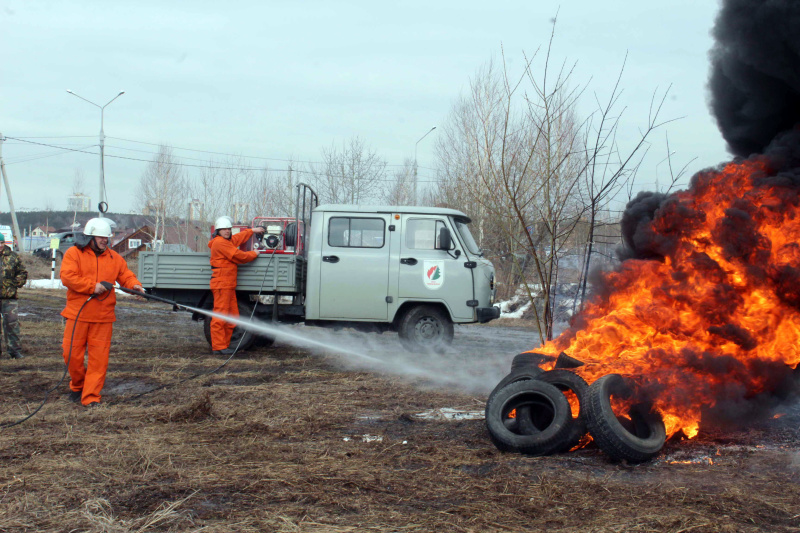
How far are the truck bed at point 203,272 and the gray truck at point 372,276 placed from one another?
2 cm

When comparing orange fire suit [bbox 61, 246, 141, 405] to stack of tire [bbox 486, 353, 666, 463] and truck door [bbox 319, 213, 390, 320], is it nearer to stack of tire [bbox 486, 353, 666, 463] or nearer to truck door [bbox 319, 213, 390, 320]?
truck door [bbox 319, 213, 390, 320]

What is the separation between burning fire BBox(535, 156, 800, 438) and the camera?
5172 millimetres

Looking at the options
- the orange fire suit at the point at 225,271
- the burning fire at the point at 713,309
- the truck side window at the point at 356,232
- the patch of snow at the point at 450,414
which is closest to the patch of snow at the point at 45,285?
the orange fire suit at the point at 225,271

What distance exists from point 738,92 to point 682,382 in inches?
118

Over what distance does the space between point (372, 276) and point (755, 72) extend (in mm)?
5851

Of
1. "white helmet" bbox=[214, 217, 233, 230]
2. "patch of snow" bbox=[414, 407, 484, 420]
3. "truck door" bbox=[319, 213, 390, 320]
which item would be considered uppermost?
"white helmet" bbox=[214, 217, 233, 230]

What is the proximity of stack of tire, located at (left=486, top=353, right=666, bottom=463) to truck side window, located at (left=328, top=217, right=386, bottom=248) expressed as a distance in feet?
17.0

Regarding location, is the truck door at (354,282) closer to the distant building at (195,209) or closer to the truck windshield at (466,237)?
the truck windshield at (466,237)

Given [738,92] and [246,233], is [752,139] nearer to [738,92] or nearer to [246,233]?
[738,92]

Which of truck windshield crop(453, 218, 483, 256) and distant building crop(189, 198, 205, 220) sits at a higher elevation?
distant building crop(189, 198, 205, 220)

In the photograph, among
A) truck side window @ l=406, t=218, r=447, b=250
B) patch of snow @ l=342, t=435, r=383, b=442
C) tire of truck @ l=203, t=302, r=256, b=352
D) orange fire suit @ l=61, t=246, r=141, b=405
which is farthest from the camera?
tire of truck @ l=203, t=302, r=256, b=352

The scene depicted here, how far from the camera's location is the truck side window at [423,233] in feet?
33.7

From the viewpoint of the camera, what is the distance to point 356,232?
10.4 m

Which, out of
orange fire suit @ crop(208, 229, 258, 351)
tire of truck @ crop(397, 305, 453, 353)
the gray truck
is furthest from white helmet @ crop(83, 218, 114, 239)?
tire of truck @ crop(397, 305, 453, 353)
